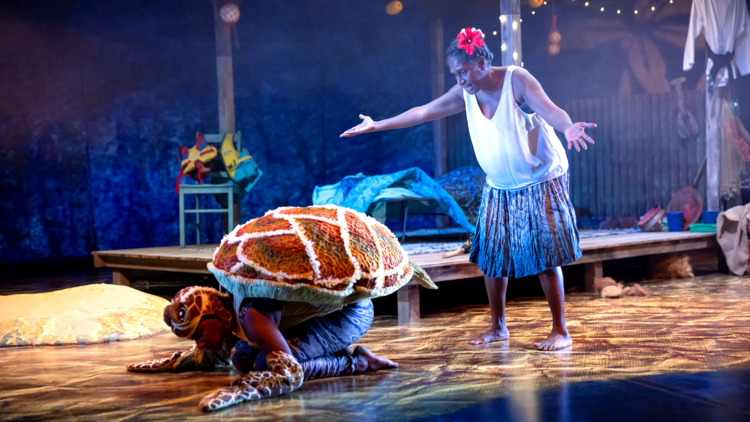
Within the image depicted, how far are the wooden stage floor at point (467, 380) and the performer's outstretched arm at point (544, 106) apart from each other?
0.88 metres

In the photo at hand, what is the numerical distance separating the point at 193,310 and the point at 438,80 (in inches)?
261

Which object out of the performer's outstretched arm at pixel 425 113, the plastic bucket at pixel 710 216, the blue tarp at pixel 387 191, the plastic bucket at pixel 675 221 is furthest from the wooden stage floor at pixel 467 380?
the plastic bucket at pixel 675 221

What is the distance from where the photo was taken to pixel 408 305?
3.88 m

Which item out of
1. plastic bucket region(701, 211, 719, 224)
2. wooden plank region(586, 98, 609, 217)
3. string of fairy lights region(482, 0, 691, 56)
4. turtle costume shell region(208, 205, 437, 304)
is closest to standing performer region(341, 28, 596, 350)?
turtle costume shell region(208, 205, 437, 304)

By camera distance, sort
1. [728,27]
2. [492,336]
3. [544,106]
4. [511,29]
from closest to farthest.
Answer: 1. [544,106]
2. [492,336]
3. [511,29]
4. [728,27]

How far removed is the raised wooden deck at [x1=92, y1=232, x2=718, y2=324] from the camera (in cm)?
405

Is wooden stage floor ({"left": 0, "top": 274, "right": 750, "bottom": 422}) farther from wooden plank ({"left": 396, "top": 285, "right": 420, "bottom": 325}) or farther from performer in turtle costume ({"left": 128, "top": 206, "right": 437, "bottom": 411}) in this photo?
wooden plank ({"left": 396, "top": 285, "right": 420, "bottom": 325})

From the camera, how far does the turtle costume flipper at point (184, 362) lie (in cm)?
266

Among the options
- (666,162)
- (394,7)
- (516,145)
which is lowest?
(516,145)

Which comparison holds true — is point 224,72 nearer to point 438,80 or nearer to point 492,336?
point 438,80

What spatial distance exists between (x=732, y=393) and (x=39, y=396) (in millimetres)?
2231

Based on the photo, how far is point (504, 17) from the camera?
6098 millimetres

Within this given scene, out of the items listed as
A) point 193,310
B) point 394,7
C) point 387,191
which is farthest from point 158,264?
point 394,7

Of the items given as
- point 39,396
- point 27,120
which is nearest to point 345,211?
point 39,396
